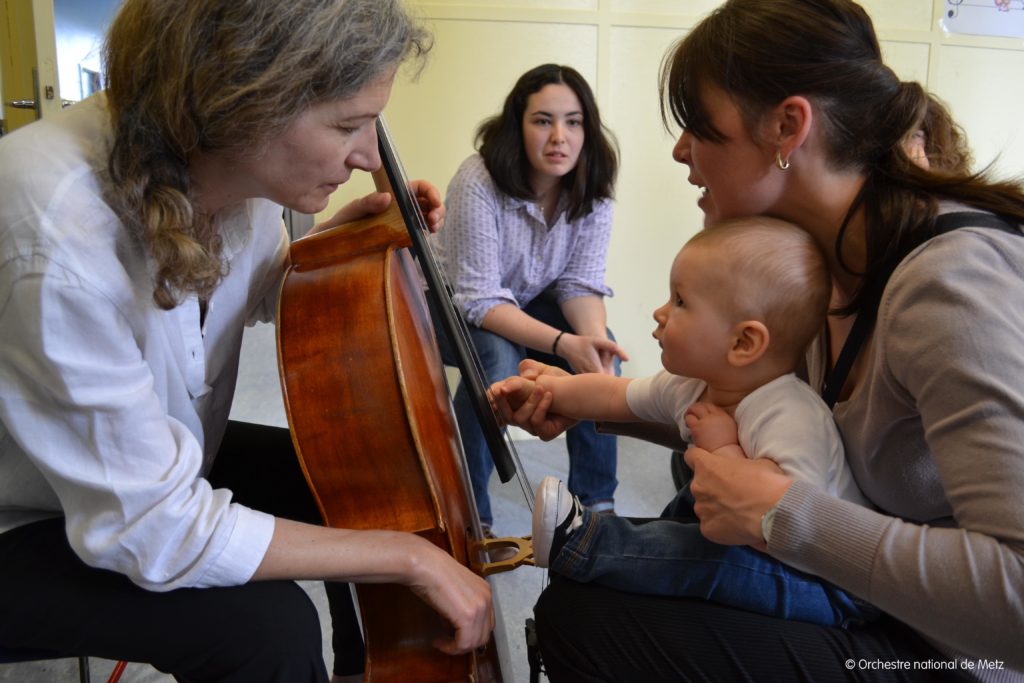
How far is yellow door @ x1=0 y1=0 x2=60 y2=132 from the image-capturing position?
2131 mm

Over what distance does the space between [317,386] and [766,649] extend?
569 millimetres

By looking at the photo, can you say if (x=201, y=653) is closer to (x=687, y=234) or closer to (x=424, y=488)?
(x=424, y=488)

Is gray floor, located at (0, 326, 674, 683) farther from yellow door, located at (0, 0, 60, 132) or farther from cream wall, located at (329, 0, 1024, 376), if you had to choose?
yellow door, located at (0, 0, 60, 132)

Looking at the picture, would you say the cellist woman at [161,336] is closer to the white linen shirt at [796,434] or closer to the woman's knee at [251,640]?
the woman's knee at [251,640]

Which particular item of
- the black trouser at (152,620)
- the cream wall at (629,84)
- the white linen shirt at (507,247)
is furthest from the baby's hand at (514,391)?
the cream wall at (629,84)

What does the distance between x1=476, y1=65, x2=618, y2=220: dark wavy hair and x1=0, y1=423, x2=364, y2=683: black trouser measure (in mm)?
1469

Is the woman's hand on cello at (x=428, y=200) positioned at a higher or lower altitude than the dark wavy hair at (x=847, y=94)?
lower

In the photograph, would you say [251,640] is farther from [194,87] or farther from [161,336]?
[194,87]

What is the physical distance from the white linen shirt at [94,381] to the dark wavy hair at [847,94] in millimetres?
690

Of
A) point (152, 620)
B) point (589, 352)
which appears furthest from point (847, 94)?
point (589, 352)

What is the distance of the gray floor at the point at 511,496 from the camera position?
1.57 meters

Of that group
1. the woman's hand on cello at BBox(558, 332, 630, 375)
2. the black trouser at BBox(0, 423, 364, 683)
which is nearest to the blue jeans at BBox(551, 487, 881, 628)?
the black trouser at BBox(0, 423, 364, 683)

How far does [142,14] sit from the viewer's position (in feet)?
2.82

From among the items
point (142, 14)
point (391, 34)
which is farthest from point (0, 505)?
point (391, 34)
